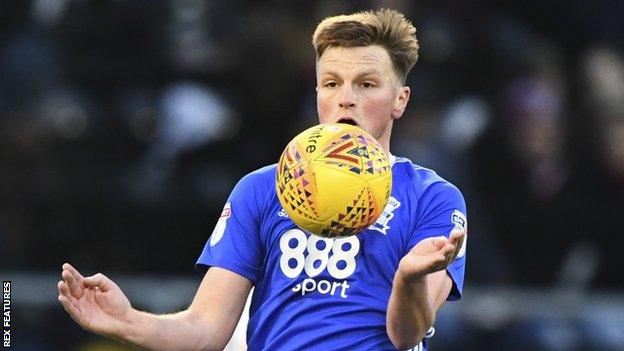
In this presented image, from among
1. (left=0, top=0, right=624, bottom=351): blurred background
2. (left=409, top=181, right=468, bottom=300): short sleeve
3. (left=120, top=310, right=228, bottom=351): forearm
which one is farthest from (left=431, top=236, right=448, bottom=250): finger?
(left=0, top=0, right=624, bottom=351): blurred background

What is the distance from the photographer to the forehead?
210 inches

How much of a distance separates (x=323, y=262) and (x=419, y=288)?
592 millimetres

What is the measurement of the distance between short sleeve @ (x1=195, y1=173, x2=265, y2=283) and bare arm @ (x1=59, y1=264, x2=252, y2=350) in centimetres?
4

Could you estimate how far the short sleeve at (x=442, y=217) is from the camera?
5164 millimetres

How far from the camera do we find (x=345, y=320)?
5.08 meters

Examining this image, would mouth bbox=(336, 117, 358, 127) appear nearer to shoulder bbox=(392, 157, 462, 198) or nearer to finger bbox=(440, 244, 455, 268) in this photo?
shoulder bbox=(392, 157, 462, 198)

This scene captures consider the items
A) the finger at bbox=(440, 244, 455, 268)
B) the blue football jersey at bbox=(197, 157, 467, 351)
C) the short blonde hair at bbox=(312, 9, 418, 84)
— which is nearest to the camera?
the finger at bbox=(440, 244, 455, 268)

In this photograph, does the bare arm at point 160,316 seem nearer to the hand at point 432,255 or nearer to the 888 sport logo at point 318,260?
the 888 sport logo at point 318,260

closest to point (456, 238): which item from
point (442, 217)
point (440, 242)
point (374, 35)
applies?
point (440, 242)

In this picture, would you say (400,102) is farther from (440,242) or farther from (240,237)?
(440,242)

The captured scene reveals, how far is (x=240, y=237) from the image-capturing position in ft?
17.4

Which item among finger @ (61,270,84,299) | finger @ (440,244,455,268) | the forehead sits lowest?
finger @ (61,270,84,299)

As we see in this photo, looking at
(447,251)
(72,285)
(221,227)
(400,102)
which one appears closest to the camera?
(447,251)

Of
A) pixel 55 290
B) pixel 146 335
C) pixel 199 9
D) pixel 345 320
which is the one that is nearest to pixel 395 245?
pixel 345 320
